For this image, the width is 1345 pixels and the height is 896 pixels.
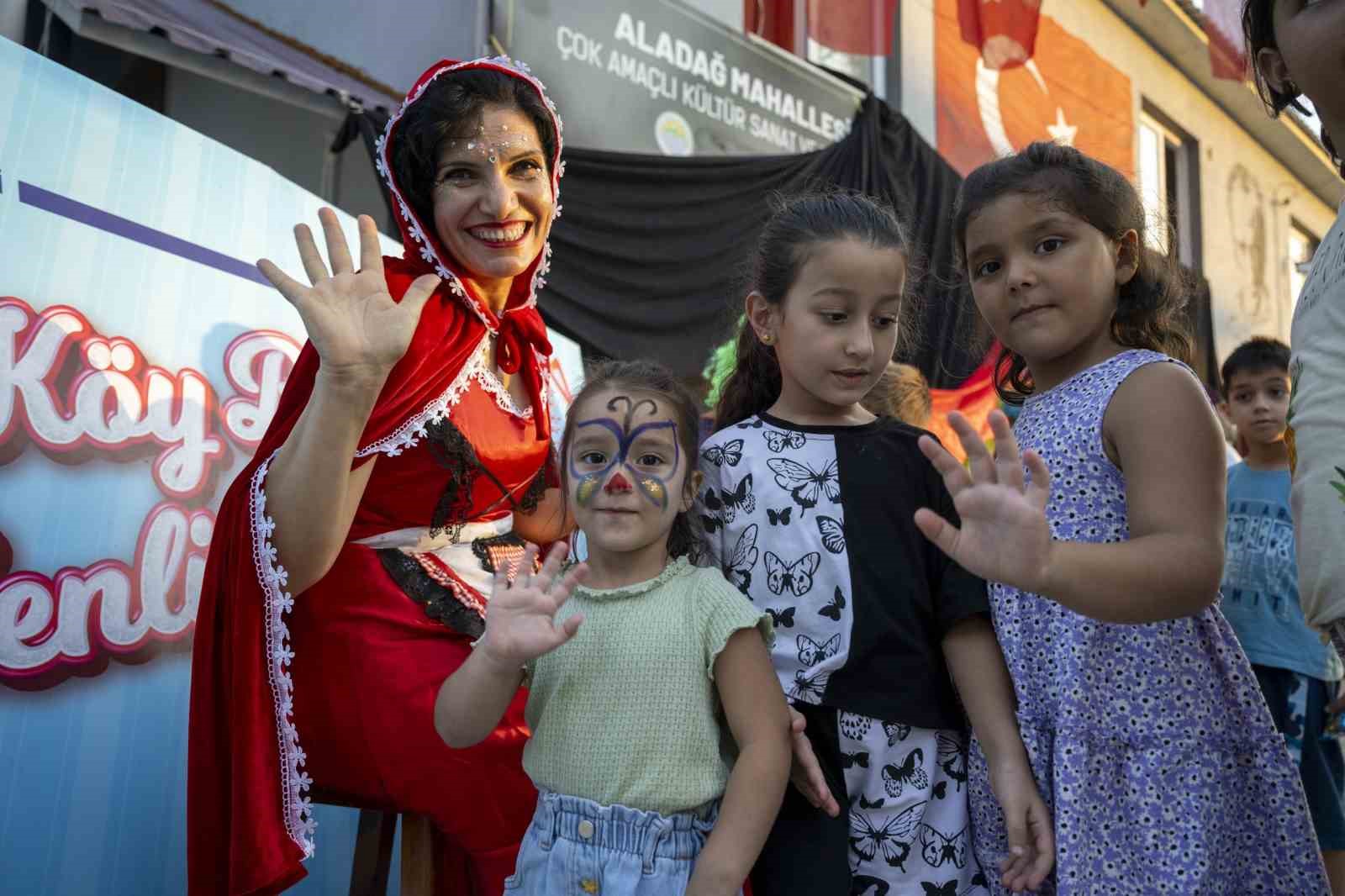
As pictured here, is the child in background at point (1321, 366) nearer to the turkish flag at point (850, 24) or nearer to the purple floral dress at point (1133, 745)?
the purple floral dress at point (1133, 745)

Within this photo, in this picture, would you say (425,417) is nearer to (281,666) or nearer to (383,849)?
(281,666)

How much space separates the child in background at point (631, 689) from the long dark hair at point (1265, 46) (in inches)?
34.6

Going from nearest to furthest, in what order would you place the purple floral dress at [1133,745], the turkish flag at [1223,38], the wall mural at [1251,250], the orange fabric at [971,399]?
the purple floral dress at [1133,745] → the orange fabric at [971,399] → the turkish flag at [1223,38] → the wall mural at [1251,250]

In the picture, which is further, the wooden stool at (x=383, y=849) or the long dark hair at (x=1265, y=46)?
the wooden stool at (x=383, y=849)

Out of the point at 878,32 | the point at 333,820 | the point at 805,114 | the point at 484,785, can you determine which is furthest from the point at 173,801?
the point at 878,32

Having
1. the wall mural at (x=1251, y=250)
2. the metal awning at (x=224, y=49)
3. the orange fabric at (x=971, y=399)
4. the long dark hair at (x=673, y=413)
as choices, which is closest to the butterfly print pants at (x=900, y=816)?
the long dark hair at (x=673, y=413)

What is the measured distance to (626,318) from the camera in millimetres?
4473

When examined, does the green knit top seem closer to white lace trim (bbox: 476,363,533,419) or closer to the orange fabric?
white lace trim (bbox: 476,363,533,419)

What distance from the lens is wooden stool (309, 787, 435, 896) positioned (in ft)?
5.96

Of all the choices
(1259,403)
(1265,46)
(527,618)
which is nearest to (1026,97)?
(1259,403)

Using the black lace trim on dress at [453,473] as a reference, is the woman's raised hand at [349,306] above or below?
above

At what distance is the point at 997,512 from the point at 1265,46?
683mm

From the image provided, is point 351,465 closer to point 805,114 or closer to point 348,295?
point 348,295

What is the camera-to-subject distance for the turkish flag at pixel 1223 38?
6.60 meters
